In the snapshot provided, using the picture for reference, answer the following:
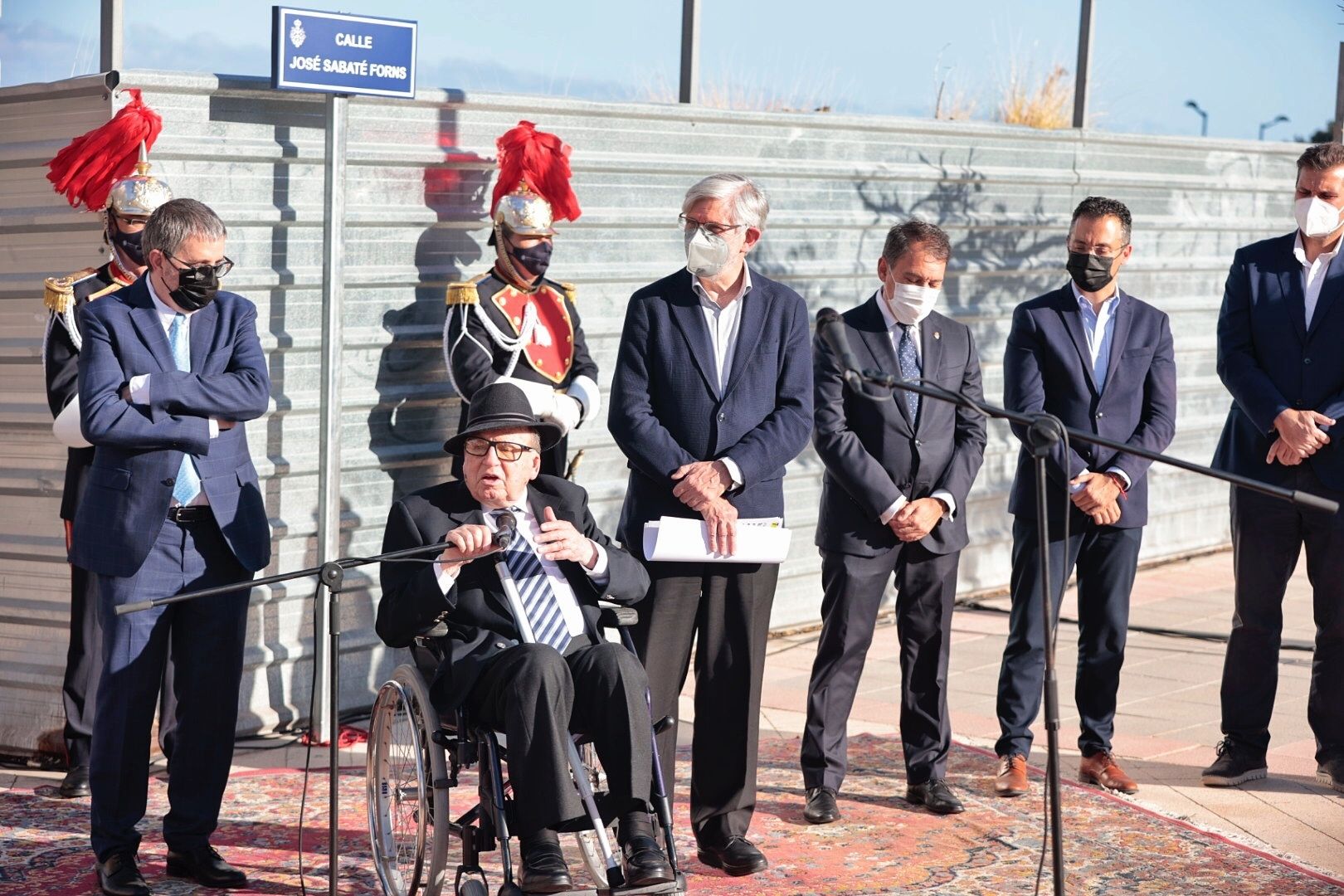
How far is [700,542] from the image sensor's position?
4855 millimetres

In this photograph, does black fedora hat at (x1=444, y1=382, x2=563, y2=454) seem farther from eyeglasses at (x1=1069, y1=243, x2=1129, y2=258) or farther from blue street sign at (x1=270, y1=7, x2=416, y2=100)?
eyeglasses at (x1=1069, y1=243, x2=1129, y2=258)

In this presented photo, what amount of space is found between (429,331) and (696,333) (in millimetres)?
1826

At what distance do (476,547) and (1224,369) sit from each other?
3000 mm

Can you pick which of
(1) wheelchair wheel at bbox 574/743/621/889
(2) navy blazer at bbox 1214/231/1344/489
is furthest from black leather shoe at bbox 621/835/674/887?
(2) navy blazer at bbox 1214/231/1344/489

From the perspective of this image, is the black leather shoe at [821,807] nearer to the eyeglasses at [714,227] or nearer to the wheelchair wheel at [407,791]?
the wheelchair wheel at [407,791]

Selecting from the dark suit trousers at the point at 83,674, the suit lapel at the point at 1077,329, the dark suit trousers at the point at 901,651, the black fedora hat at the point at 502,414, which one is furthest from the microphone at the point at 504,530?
the suit lapel at the point at 1077,329

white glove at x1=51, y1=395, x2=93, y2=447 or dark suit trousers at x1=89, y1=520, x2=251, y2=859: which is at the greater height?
white glove at x1=51, y1=395, x2=93, y2=447

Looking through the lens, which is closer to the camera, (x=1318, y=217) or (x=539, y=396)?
(x=1318, y=217)

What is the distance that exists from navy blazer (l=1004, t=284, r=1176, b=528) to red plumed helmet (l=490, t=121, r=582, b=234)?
1.73 m

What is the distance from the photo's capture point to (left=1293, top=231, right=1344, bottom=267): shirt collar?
5816 mm

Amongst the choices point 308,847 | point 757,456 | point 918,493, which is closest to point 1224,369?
point 918,493

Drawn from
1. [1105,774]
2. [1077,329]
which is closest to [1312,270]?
[1077,329]

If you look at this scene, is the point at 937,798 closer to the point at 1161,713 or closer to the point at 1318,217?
the point at 1161,713

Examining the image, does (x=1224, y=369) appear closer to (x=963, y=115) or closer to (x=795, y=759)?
(x=795, y=759)
